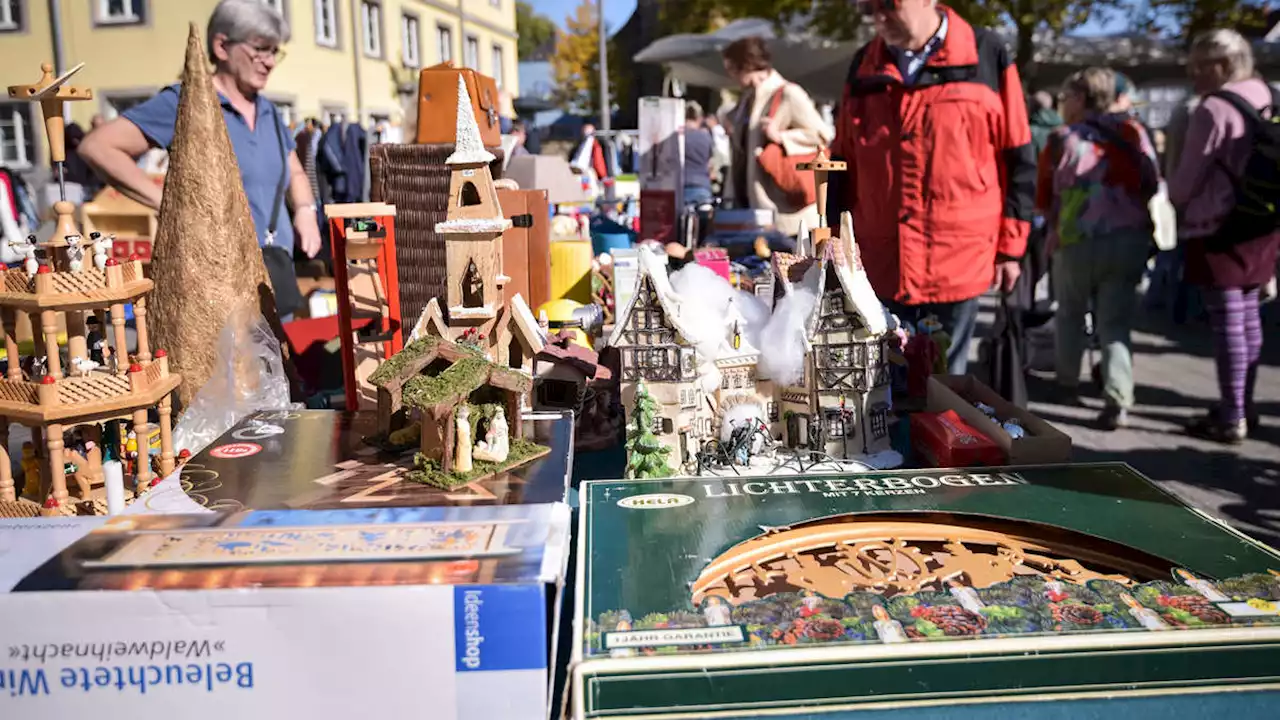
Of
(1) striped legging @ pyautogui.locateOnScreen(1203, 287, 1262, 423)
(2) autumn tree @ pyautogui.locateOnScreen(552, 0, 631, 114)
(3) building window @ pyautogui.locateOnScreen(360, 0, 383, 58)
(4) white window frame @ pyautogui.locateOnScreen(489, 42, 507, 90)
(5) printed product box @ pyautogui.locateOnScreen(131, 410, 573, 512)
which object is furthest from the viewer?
(2) autumn tree @ pyautogui.locateOnScreen(552, 0, 631, 114)

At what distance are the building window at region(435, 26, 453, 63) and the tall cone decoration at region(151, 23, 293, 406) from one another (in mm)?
21025

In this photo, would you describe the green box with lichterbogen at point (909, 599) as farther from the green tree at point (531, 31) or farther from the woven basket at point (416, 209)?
the green tree at point (531, 31)

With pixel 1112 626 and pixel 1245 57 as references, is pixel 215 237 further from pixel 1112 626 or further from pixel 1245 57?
pixel 1245 57

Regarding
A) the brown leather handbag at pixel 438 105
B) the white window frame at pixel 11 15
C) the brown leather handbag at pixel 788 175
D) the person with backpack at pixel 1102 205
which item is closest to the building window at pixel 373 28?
the white window frame at pixel 11 15

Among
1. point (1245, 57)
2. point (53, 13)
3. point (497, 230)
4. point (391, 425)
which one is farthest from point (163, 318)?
point (53, 13)

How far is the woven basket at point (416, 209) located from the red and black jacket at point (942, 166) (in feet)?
4.81

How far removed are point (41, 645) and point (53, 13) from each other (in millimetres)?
7428

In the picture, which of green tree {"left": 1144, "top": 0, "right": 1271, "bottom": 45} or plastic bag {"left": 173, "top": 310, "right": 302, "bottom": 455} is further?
green tree {"left": 1144, "top": 0, "right": 1271, "bottom": 45}

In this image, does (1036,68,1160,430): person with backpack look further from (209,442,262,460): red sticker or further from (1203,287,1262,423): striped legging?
(209,442,262,460): red sticker

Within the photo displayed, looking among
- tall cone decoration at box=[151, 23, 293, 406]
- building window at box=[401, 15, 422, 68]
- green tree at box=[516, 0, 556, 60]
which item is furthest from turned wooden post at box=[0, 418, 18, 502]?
green tree at box=[516, 0, 556, 60]

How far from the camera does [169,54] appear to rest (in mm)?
15375

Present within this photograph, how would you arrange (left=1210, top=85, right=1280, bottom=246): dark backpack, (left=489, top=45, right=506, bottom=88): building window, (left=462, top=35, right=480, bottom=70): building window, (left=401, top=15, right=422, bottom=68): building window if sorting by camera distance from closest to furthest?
(left=1210, top=85, right=1280, bottom=246): dark backpack → (left=401, top=15, right=422, bottom=68): building window → (left=462, top=35, right=480, bottom=70): building window → (left=489, top=45, right=506, bottom=88): building window

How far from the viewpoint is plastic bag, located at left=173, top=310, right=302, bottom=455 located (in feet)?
8.55

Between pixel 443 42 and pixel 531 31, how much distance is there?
33817mm
